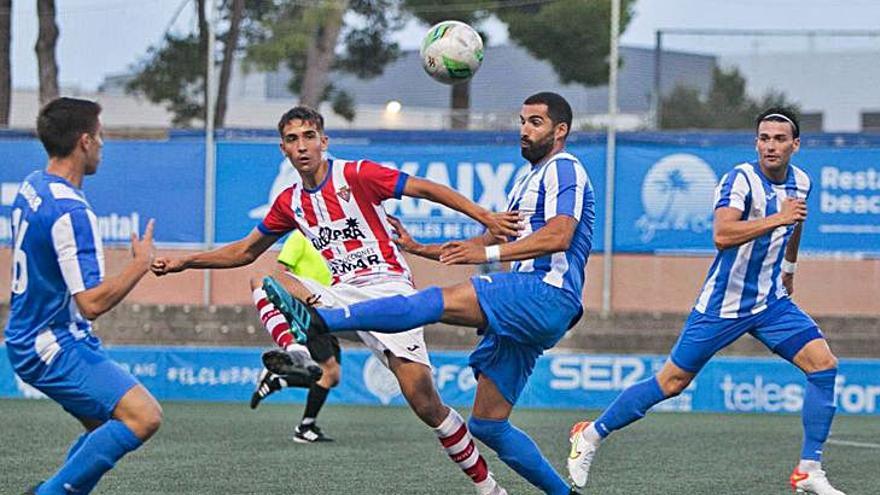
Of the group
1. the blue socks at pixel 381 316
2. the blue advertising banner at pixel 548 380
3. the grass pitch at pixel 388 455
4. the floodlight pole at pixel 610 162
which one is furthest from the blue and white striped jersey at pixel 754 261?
the floodlight pole at pixel 610 162

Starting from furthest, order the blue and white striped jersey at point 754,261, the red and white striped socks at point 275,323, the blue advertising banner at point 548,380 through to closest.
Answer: the blue advertising banner at point 548,380 → the blue and white striped jersey at point 754,261 → the red and white striped socks at point 275,323

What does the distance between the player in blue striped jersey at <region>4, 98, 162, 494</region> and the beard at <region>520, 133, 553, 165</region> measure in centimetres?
209

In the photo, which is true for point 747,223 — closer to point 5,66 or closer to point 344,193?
point 344,193

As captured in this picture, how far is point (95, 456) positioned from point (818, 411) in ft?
13.6

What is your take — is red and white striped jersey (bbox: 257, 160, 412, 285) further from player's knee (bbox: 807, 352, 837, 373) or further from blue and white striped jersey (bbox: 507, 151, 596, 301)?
player's knee (bbox: 807, 352, 837, 373)

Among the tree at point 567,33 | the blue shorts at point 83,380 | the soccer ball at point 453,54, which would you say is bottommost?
the blue shorts at point 83,380

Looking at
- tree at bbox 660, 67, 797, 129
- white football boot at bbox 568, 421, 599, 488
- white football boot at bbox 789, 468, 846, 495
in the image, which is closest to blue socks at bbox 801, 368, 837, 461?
white football boot at bbox 789, 468, 846, 495

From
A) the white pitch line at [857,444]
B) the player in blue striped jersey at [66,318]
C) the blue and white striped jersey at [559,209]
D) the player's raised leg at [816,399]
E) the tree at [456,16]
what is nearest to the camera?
the player in blue striped jersey at [66,318]

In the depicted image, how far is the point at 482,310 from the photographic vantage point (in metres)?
7.25

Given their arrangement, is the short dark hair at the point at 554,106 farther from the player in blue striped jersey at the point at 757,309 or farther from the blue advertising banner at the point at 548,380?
the blue advertising banner at the point at 548,380

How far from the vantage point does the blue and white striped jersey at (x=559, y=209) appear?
7398mm

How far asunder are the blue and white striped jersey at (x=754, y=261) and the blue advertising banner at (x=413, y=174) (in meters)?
8.05

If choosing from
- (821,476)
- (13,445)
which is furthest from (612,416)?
(13,445)

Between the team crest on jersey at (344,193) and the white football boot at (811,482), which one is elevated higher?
the team crest on jersey at (344,193)
